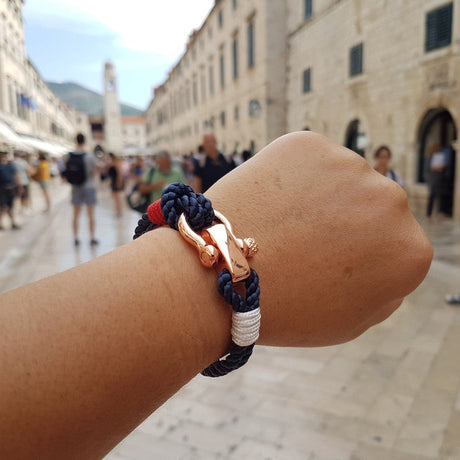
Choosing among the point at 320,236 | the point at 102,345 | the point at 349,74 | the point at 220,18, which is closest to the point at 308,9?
the point at 349,74

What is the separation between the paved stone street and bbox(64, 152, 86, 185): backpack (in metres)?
4.37

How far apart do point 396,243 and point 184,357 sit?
456 mm

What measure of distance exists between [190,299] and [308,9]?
14.3 meters

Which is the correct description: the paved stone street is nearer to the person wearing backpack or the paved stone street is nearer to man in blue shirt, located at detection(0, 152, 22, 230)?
the person wearing backpack

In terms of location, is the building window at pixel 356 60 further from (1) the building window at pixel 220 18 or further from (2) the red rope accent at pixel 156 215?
(1) the building window at pixel 220 18

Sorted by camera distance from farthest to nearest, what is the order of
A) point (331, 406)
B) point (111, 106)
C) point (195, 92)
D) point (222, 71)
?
1. point (111, 106)
2. point (195, 92)
3. point (222, 71)
4. point (331, 406)

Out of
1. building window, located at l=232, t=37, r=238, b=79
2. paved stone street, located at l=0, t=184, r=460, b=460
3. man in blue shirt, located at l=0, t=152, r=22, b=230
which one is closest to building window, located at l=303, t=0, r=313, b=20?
building window, located at l=232, t=37, r=238, b=79

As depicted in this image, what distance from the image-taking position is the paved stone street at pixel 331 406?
1.96 meters

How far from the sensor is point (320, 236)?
71 centimetres

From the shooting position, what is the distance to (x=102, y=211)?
11766mm

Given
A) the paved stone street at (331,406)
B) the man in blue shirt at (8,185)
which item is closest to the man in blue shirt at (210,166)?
the paved stone street at (331,406)

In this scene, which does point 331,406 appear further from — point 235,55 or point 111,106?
point 111,106

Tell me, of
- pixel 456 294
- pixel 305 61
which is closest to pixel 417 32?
pixel 305 61

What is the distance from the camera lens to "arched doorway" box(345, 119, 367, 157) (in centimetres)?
1095
